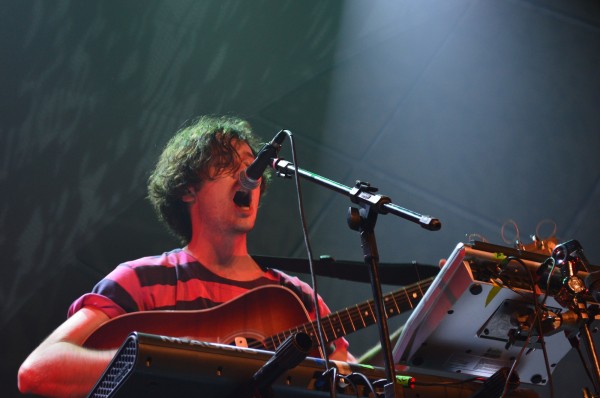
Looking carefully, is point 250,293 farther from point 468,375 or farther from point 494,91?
point 494,91

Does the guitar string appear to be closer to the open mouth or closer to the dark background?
the dark background

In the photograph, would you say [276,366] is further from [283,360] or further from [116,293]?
[116,293]

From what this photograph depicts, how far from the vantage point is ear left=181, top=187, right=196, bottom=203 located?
3607 millimetres

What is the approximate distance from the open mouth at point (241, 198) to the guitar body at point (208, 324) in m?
0.68

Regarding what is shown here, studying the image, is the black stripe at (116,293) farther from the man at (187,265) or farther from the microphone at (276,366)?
the microphone at (276,366)

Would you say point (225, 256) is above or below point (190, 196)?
below

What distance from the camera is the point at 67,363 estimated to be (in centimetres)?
280

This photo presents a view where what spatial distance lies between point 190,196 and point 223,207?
7.2 inches

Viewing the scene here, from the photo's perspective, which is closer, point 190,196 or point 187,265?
point 187,265

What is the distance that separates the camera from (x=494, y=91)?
440cm

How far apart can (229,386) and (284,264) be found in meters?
1.95

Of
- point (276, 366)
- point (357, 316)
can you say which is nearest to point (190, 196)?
point (357, 316)

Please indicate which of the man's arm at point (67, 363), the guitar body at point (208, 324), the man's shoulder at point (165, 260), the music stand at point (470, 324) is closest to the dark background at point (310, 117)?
the man's shoulder at point (165, 260)

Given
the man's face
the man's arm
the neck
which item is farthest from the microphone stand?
the man's face
